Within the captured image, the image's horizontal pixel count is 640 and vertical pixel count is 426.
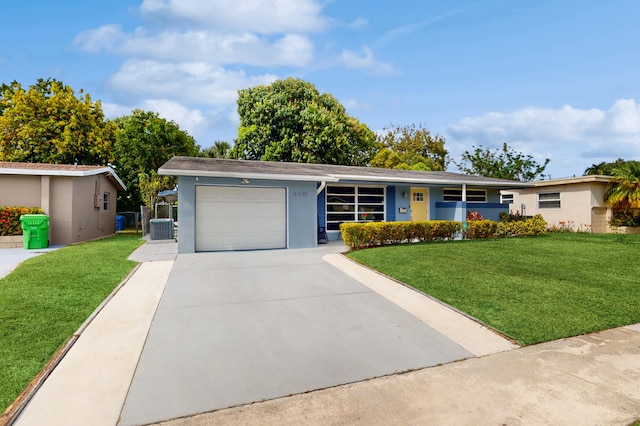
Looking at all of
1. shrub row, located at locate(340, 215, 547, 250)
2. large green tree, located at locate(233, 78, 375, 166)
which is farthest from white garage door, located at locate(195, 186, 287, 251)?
large green tree, located at locate(233, 78, 375, 166)

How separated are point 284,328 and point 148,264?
5.52 metres

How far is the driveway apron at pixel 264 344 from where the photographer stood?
310cm

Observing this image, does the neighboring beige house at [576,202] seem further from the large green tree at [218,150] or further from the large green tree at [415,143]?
the large green tree at [218,150]

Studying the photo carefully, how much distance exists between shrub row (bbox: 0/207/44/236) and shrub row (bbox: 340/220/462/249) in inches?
465

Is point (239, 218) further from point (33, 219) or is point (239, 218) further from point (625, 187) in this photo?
point (625, 187)

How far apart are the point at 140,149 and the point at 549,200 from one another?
25.5 m

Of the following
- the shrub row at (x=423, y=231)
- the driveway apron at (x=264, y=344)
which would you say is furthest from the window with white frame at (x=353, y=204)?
the driveway apron at (x=264, y=344)

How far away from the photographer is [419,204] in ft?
49.9

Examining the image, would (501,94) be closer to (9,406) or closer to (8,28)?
(9,406)

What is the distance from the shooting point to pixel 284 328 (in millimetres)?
4602

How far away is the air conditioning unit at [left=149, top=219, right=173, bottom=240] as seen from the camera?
13.9 metres

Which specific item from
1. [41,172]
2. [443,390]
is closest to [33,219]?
[41,172]

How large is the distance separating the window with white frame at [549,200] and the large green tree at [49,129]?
28.3 metres

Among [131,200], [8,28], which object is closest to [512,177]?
[131,200]
